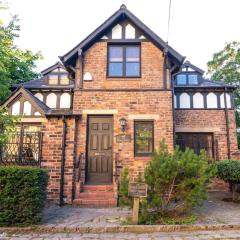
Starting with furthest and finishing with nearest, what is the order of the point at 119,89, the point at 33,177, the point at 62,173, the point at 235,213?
the point at 119,89
the point at 62,173
the point at 235,213
the point at 33,177

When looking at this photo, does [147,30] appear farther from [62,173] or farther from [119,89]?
[62,173]

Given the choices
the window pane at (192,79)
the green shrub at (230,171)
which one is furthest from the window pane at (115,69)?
the green shrub at (230,171)

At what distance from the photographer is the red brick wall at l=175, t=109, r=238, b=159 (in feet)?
43.4

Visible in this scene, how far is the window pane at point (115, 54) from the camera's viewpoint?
38.4 feet

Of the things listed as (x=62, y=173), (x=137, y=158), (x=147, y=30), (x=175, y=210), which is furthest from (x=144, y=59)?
(x=175, y=210)

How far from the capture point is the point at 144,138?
10.9 meters

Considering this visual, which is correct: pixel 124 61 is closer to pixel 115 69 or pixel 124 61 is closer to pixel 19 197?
pixel 115 69

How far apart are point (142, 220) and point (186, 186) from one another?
1.44 metres

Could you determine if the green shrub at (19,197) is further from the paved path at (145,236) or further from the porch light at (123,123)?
the porch light at (123,123)

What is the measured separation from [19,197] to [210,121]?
31.4 ft

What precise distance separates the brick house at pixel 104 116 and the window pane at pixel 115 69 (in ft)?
0.13

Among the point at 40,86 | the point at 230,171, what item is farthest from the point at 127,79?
the point at 230,171

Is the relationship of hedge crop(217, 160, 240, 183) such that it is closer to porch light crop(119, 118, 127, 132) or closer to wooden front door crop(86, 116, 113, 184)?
porch light crop(119, 118, 127, 132)

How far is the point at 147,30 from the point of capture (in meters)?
11.3
